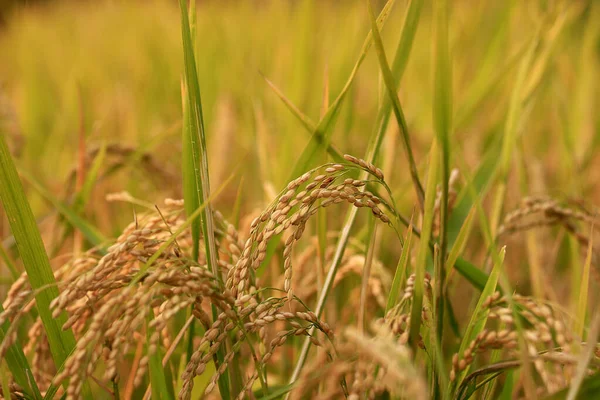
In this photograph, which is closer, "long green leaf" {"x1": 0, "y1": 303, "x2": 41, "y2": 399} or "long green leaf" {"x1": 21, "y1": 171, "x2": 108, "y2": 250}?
"long green leaf" {"x1": 0, "y1": 303, "x2": 41, "y2": 399}

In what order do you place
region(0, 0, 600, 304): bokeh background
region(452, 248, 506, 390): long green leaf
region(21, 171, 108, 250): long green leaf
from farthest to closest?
region(0, 0, 600, 304): bokeh background, region(21, 171, 108, 250): long green leaf, region(452, 248, 506, 390): long green leaf

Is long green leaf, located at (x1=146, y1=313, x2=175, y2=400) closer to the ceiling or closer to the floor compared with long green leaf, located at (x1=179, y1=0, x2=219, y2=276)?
closer to the floor

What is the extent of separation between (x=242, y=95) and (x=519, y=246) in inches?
45.2

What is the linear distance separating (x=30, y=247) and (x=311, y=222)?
2.29ft

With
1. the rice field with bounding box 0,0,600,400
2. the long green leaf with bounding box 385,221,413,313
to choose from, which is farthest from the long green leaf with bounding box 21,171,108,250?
the long green leaf with bounding box 385,221,413,313

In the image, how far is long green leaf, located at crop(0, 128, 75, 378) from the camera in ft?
2.03

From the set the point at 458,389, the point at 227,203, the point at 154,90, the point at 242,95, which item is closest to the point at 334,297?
the point at 458,389

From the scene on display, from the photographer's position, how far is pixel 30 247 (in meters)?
0.63

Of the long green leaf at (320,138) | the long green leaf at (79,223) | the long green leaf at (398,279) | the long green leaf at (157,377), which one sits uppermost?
the long green leaf at (320,138)

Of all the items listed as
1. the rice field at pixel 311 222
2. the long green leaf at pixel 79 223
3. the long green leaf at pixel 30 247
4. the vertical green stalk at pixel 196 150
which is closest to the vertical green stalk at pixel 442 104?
the rice field at pixel 311 222

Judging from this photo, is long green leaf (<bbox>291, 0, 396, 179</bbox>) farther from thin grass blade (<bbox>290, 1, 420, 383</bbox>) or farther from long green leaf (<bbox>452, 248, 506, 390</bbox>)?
long green leaf (<bbox>452, 248, 506, 390</bbox>)

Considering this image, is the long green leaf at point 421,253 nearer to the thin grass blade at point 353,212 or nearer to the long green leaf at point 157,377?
the thin grass blade at point 353,212

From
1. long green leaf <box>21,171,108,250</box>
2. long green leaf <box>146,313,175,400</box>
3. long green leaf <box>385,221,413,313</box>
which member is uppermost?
long green leaf <box>21,171,108,250</box>

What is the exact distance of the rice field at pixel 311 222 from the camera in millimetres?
541
